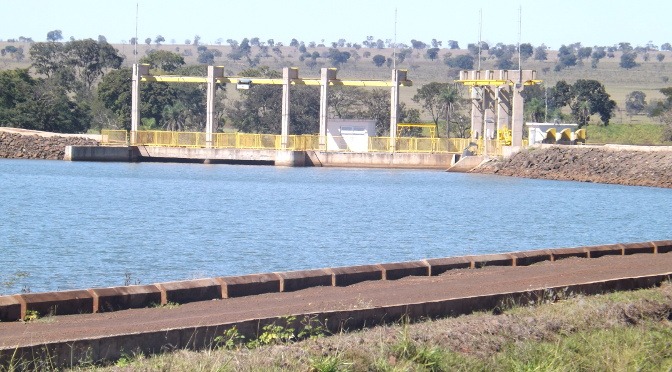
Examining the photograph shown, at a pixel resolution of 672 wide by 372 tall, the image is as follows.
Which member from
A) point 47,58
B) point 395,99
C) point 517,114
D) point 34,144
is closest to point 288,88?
point 395,99

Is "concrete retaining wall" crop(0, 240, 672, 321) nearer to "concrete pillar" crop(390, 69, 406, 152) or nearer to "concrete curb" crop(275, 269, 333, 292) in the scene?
"concrete curb" crop(275, 269, 333, 292)

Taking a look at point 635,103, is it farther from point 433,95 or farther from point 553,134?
point 553,134

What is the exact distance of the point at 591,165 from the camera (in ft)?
219

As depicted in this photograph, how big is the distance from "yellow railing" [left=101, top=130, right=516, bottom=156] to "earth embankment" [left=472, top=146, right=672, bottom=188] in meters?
4.12

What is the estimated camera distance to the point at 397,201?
47.1 meters

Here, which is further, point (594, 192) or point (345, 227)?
point (594, 192)

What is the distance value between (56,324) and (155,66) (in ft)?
345

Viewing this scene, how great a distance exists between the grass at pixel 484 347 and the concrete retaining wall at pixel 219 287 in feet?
8.10

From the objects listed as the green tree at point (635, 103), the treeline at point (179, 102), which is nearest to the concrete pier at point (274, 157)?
the treeline at point (179, 102)

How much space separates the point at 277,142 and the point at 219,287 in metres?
59.7

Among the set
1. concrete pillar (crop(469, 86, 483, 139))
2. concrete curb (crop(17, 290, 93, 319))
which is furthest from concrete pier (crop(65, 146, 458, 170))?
concrete curb (crop(17, 290, 93, 319))

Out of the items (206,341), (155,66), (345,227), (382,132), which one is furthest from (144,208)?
(155,66)

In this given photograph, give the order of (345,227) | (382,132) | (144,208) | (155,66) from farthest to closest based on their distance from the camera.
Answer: (155,66) → (382,132) → (144,208) → (345,227)

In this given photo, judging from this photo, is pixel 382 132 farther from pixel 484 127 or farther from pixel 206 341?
pixel 206 341
